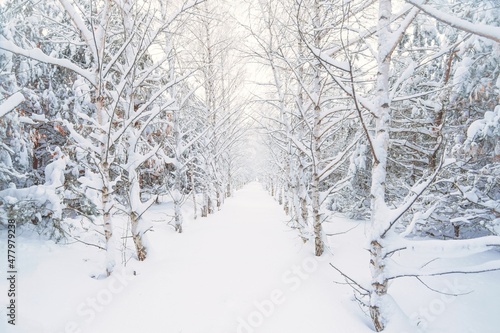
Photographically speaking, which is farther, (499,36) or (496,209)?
(496,209)

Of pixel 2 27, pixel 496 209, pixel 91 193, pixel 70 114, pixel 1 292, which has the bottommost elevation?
pixel 1 292

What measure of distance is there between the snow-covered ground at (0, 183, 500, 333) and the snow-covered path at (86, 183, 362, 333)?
1 centimetres

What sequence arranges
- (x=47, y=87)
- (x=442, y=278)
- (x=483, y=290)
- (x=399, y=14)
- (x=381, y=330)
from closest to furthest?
(x=381, y=330), (x=399, y=14), (x=483, y=290), (x=442, y=278), (x=47, y=87)

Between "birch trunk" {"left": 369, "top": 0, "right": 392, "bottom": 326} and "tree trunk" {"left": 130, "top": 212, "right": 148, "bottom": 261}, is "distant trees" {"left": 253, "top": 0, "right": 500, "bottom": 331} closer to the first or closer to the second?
"birch trunk" {"left": 369, "top": 0, "right": 392, "bottom": 326}

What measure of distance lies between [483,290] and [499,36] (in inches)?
144

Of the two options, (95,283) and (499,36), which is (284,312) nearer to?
(95,283)

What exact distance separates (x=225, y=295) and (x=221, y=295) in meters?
0.05

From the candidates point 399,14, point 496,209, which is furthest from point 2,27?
point 496,209

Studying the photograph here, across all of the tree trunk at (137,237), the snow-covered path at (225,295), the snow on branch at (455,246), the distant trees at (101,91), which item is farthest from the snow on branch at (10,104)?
the snow on branch at (455,246)

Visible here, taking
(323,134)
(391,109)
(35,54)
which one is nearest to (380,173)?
(323,134)

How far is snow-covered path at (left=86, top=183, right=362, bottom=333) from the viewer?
265 centimetres

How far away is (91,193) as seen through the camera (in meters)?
5.32

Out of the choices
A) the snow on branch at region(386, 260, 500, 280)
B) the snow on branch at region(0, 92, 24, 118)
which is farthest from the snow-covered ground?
the snow on branch at region(0, 92, 24, 118)

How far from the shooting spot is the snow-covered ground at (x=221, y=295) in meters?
2.59
